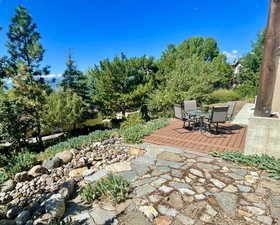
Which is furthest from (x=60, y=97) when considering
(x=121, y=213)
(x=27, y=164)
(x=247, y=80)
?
(x=247, y=80)

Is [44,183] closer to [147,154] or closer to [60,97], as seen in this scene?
[147,154]

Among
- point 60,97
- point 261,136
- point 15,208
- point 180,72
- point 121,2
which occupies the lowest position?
point 15,208

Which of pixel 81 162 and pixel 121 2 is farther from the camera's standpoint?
pixel 121 2

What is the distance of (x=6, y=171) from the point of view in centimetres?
363

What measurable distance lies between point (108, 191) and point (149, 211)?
2.21 ft

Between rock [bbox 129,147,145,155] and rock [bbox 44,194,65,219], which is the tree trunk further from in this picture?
rock [bbox 44,194,65,219]

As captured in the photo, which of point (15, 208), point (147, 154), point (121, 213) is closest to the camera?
point (121, 213)

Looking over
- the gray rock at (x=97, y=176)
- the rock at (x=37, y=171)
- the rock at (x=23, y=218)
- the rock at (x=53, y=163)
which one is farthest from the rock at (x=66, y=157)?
the rock at (x=23, y=218)

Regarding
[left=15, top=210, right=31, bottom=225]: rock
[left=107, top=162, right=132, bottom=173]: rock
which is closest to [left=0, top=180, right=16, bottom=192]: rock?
[left=15, top=210, right=31, bottom=225]: rock

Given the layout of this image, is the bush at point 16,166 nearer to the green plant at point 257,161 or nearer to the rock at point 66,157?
the rock at point 66,157

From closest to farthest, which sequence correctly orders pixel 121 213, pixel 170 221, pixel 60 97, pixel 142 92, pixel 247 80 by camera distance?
pixel 170 221 → pixel 121 213 → pixel 60 97 → pixel 142 92 → pixel 247 80

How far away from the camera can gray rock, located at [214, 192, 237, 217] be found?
187cm

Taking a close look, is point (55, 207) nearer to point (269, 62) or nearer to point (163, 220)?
point (163, 220)

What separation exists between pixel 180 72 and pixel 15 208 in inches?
395
